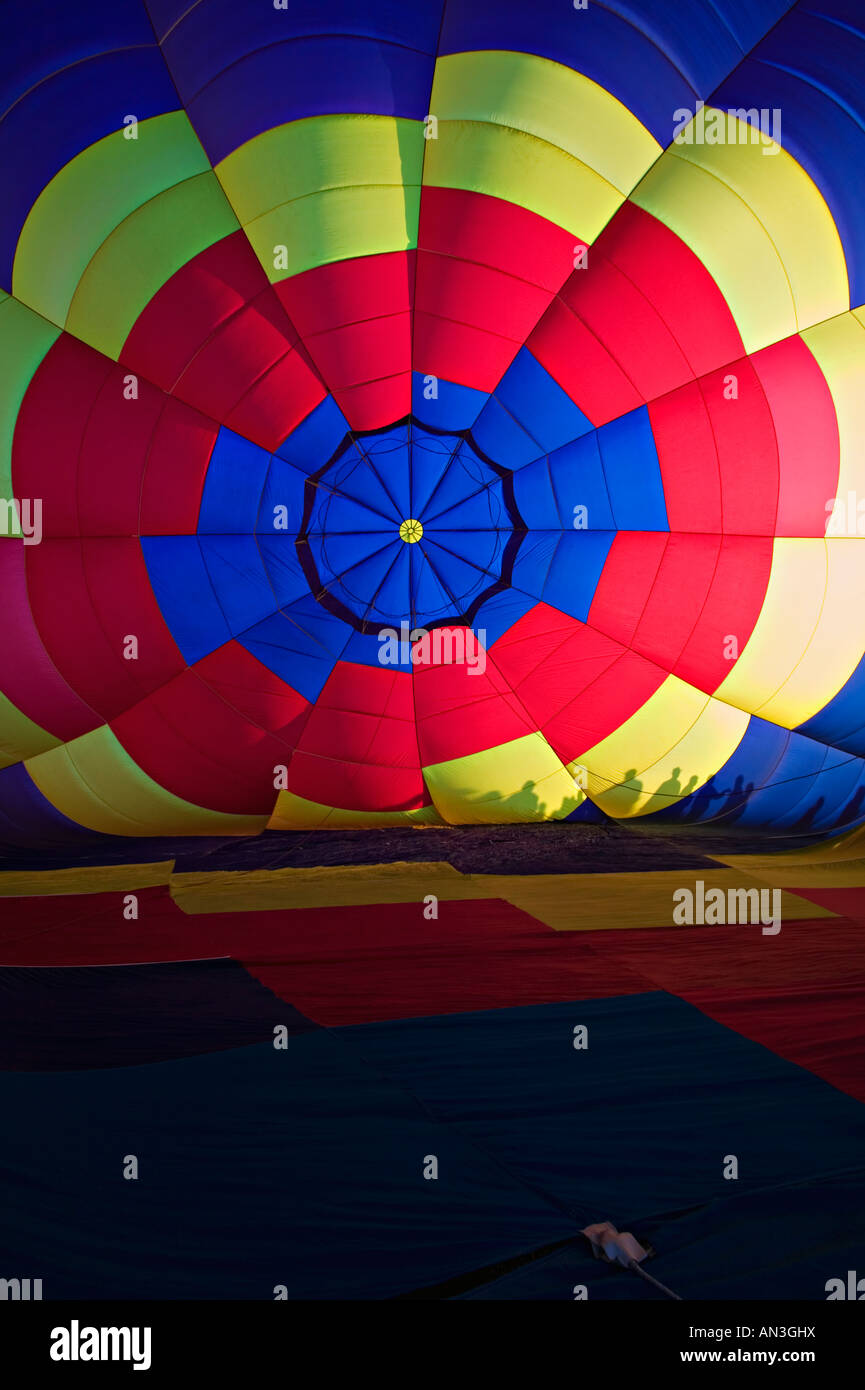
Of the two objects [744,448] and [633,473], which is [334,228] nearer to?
[633,473]

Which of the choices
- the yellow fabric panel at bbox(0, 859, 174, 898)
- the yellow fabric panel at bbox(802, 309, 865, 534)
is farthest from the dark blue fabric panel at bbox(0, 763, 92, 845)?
the yellow fabric panel at bbox(802, 309, 865, 534)

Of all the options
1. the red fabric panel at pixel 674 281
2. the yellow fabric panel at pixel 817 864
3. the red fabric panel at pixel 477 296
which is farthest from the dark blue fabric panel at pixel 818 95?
the yellow fabric panel at pixel 817 864

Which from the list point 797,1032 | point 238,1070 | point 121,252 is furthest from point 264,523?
point 797,1032

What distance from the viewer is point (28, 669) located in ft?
14.1

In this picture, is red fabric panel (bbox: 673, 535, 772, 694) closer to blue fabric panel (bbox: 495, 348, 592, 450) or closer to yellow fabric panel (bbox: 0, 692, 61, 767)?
blue fabric panel (bbox: 495, 348, 592, 450)

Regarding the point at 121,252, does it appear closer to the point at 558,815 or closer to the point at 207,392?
the point at 207,392

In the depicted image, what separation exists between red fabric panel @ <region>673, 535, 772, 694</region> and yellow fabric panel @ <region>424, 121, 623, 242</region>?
1502 millimetres

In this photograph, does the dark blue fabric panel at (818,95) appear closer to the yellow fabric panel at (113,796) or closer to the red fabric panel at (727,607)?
the red fabric panel at (727,607)

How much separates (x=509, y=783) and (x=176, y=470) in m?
2.08

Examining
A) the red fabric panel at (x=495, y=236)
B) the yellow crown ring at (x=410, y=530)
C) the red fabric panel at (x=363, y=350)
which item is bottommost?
the yellow crown ring at (x=410, y=530)

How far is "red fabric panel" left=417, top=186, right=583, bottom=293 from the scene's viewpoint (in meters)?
3.88

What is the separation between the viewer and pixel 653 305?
13.3 ft

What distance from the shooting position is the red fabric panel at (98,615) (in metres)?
4.28

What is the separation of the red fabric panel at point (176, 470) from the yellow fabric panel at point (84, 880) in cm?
147
